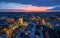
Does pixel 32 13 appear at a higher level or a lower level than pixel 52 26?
higher

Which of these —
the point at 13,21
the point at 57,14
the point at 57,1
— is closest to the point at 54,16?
the point at 57,14

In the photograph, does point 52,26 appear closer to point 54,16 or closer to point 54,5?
point 54,16

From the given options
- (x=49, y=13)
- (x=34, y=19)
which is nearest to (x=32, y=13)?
(x=34, y=19)

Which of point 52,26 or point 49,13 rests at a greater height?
point 49,13

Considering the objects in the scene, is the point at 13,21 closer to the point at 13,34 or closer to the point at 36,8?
the point at 13,34

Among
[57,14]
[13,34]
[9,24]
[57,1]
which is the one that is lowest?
[13,34]
